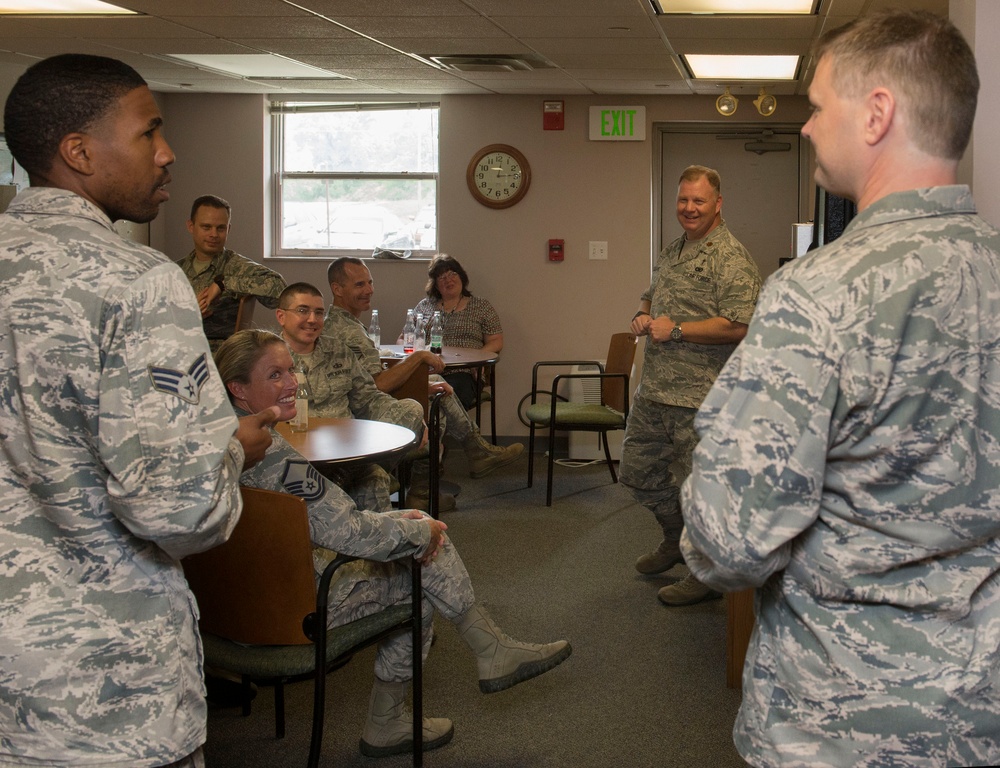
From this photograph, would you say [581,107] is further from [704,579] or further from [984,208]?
[704,579]

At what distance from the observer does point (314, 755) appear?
2.44m

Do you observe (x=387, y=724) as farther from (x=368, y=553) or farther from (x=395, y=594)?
(x=368, y=553)

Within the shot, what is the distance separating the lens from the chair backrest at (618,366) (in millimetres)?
6051

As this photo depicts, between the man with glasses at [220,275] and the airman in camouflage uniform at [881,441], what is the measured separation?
11.8 ft

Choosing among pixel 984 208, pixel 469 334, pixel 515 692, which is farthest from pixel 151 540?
pixel 469 334

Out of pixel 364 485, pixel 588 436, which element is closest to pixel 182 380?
pixel 364 485

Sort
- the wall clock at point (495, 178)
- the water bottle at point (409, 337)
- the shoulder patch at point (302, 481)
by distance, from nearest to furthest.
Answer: the shoulder patch at point (302, 481)
the water bottle at point (409, 337)
the wall clock at point (495, 178)

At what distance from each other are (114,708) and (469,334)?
18.8 ft

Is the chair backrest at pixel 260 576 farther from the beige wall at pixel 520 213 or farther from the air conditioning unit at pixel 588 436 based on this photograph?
A: the beige wall at pixel 520 213

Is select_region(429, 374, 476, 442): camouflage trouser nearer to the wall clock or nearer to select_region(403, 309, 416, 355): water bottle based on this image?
select_region(403, 309, 416, 355): water bottle

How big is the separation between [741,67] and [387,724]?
458 cm

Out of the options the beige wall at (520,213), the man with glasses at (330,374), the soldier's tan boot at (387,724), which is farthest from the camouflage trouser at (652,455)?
the beige wall at (520,213)

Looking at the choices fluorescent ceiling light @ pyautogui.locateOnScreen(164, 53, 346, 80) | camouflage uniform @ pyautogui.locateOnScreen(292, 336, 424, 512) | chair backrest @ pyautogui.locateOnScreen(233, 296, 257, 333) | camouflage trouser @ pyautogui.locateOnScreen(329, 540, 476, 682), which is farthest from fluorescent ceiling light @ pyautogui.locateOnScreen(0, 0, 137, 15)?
camouflage trouser @ pyautogui.locateOnScreen(329, 540, 476, 682)

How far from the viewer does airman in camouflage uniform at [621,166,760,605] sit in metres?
3.84
